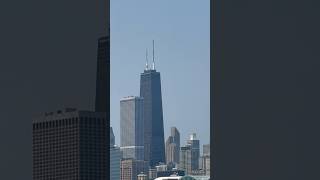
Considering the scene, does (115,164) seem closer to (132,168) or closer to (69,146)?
(132,168)

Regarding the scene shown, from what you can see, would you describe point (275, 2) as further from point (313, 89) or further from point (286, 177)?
point (286, 177)

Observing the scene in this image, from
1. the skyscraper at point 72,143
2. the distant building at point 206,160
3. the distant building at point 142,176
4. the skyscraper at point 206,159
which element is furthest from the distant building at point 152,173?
the skyscraper at point 206,159

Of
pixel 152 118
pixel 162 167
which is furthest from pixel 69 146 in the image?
pixel 152 118

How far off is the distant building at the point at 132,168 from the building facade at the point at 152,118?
2.11 ft

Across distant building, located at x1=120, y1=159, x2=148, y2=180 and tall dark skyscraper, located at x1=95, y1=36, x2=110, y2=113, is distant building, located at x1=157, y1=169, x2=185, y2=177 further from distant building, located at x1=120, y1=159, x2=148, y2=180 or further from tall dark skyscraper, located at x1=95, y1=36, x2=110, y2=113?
tall dark skyscraper, located at x1=95, y1=36, x2=110, y2=113

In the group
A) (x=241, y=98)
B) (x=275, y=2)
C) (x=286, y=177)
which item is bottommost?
(x=286, y=177)

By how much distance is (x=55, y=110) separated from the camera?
208 ft

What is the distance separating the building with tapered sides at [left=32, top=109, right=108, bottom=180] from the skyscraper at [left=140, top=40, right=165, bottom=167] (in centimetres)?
842

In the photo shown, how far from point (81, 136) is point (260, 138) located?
34.4 metres

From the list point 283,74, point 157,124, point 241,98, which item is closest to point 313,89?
point 283,74

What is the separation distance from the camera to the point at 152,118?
8156cm

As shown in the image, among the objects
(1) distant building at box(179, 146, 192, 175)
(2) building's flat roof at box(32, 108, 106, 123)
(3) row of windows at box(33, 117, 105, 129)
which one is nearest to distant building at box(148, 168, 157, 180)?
A: (1) distant building at box(179, 146, 192, 175)

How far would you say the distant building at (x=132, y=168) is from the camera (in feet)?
241

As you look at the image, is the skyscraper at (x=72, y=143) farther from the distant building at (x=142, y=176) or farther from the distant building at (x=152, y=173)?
the distant building at (x=142, y=176)
